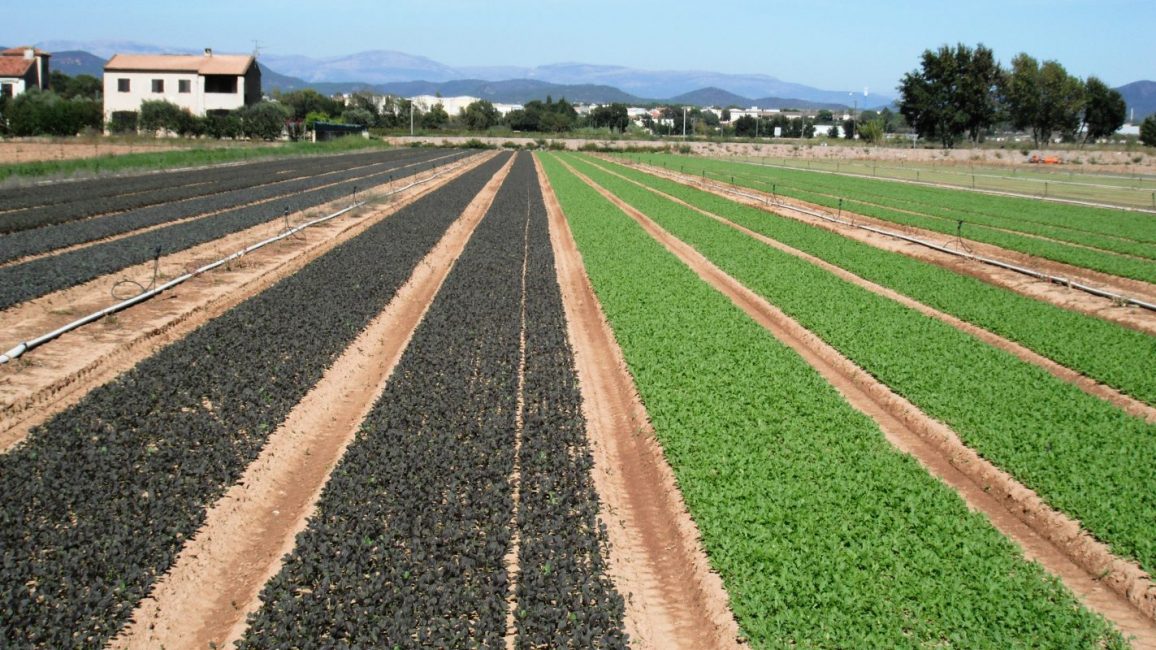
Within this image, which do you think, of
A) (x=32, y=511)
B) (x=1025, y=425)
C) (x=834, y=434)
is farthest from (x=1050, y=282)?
(x=32, y=511)

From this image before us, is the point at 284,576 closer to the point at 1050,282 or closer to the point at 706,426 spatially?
the point at 706,426

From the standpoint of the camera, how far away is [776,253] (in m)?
25.3

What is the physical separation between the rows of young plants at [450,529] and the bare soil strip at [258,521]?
334mm

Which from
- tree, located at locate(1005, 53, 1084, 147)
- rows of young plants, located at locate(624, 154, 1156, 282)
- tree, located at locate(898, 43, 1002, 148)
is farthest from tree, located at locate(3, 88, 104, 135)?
tree, located at locate(1005, 53, 1084, 147)

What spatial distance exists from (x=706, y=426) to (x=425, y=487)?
11.5 ft

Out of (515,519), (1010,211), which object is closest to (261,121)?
(1010,211)

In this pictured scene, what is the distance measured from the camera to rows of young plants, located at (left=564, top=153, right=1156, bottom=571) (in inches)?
345

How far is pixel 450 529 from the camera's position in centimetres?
806

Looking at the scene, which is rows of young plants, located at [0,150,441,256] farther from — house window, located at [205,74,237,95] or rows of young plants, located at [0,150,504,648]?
house window, located at [205,74,237,95]

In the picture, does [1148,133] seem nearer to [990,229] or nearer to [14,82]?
[990,229]

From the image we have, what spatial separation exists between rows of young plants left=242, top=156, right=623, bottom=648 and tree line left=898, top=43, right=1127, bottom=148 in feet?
353

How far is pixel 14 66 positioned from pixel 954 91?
371 feet

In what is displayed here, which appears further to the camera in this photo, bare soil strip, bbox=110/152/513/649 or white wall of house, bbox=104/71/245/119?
white wall of house, bbox=104/71/245/119

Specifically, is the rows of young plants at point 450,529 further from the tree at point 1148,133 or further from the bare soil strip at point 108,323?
the tree at point 1148,133
